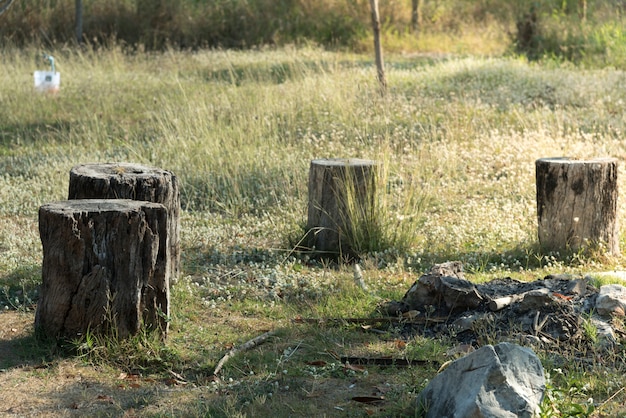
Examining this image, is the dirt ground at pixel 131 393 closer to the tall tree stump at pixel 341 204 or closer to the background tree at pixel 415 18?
the tall tree stump at pixel 341 204

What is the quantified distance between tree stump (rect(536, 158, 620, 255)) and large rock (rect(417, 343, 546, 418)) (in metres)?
3.17

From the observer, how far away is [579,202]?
22.3ft

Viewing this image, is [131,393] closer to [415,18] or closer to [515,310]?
[515,310]

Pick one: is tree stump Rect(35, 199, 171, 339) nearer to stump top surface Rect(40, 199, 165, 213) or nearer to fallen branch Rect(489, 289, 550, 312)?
stump top surface Rect(40, 199, 165, 213)

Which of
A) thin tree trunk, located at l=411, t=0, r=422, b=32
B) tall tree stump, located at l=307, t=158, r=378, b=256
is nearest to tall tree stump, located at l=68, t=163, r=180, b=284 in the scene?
tall tree stump, located at l=307, t=158, r=378, b=256

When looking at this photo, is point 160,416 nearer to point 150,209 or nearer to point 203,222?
point 150,209

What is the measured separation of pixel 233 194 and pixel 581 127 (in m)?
5.54

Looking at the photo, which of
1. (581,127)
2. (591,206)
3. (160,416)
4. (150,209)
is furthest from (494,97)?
(160,416)

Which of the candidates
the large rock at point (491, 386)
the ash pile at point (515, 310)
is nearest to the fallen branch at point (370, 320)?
the ash pile at point (515, 310)

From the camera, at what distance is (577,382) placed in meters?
4.31

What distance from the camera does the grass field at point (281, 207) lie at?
4477 millimetres

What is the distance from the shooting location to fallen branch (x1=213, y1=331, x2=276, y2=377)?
186 inches

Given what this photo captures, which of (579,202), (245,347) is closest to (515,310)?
(245,347)

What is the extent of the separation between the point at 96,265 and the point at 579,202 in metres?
4.05
